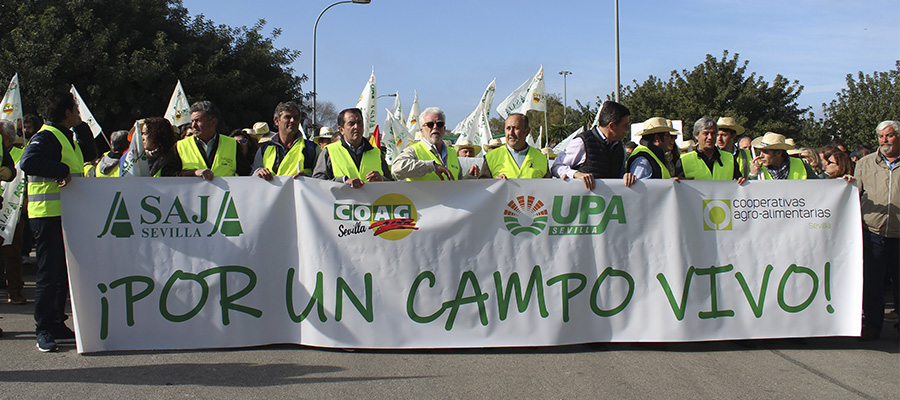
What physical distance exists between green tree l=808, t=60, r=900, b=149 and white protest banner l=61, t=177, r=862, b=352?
910 inches

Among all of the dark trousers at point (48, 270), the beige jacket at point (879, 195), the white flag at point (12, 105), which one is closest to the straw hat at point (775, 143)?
the beige jacket at point (879, 195)

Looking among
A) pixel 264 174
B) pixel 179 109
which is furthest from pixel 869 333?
pixel 179 109

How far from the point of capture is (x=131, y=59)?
19.8 m

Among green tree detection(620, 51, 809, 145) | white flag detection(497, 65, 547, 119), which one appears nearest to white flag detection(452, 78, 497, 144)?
white flag detection(497, 65, 547, 119)

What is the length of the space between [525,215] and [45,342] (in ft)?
11.8

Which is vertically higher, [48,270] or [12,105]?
[12,105]

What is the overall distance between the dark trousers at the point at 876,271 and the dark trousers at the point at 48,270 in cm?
629

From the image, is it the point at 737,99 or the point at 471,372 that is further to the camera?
the point at 737,99

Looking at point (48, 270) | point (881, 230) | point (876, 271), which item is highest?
point (881, 230)

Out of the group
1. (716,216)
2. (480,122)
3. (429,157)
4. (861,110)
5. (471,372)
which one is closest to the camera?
(471,372)

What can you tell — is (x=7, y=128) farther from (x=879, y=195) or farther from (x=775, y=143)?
(x=879, y=195)

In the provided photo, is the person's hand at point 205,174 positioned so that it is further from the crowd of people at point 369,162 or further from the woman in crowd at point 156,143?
the woman in crowd at point 156,143

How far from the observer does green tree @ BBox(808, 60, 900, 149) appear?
2542cm

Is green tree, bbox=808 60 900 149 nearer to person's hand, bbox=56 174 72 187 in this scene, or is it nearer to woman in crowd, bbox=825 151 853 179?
woman in crowd, bbox=825 151 853 179
